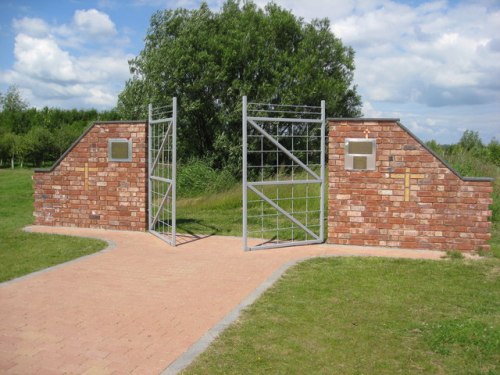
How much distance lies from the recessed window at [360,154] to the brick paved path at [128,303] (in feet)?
5.24

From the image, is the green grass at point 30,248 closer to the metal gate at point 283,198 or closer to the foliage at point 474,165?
the metal gate at point 283,198

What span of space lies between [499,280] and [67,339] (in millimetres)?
5984

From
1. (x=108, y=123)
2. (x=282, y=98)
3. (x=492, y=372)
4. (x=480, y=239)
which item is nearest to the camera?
(x=492, y=372)

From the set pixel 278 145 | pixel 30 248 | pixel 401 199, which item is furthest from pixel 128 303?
pixel 401 199

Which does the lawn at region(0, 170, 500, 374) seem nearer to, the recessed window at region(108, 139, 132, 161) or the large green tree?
the recessed window at region(108, 139, 132, 161)

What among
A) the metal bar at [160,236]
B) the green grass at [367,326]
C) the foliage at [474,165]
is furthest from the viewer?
the foliage at [474,165]

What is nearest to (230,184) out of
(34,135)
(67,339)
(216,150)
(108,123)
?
(216,150)

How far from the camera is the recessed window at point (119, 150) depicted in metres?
11.6

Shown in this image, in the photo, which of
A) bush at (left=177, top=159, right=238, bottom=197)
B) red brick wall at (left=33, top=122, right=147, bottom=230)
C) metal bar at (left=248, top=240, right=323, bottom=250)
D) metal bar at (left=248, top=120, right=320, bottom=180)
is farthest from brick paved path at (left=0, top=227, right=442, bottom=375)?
bush at (left=177, top=159, right=238, bottom=197)

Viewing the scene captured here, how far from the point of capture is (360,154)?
9812 millimetres

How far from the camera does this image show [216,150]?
85.8 feet

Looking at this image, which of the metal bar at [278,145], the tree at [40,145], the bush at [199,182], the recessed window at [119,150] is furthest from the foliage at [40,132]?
the metal bar at [278,145]

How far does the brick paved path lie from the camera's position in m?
4.67

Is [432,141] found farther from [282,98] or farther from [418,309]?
[418,309]
